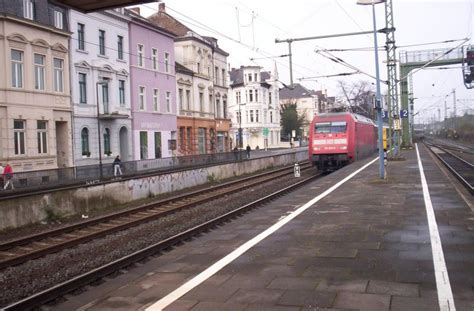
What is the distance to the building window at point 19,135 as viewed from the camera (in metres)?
28.0

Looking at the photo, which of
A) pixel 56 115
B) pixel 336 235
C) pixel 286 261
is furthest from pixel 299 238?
pixel 56 115

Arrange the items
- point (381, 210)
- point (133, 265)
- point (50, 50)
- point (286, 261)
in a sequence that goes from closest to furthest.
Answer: point (286, 261)
point (133, 265)
point (381, 210)
point (50, 50)

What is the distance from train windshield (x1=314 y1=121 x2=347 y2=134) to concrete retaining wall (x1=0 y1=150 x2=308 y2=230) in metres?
6.52

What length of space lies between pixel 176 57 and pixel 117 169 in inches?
1017

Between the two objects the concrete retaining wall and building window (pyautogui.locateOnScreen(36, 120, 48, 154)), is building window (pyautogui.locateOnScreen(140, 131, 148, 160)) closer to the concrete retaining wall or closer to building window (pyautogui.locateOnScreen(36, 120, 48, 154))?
building window (pyautogui.locateOnScreen(36, 120, 48, 154))

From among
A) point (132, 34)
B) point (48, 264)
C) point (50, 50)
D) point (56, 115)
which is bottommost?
point (48, 264)

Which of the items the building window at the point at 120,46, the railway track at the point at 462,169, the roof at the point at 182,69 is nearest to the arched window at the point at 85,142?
the building window at the point at 120,46

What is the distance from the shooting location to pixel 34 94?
29.3 metres

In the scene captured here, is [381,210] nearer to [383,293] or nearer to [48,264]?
[383,293]

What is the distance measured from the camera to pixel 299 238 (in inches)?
364

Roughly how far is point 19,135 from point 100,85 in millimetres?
8404

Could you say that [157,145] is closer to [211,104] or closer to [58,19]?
[211,104]

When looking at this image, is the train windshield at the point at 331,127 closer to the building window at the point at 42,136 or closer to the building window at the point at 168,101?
the building window at the point at 42,136

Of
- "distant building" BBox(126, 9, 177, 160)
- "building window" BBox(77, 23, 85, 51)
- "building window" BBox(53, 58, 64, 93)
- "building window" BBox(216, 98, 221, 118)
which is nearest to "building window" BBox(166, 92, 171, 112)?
"distant building" BBox(126, 9, 177, 160)
